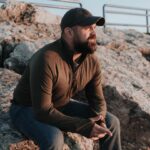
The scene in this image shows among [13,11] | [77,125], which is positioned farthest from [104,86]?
[13,11]

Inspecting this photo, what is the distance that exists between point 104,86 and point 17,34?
6.25 ft

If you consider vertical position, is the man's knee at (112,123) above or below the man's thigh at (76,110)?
below

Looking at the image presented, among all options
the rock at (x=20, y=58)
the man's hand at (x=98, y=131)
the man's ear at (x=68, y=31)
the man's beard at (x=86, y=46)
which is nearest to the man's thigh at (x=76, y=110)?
the man's hand at (x=98, y=131)

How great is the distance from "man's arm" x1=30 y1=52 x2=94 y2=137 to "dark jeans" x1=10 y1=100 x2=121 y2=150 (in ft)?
0.29

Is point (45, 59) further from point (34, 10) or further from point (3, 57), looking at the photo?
point (34, 10)

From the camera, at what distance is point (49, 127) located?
4.83m

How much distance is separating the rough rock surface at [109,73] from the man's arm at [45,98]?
0.51 meters

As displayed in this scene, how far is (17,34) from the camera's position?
26.3 ft

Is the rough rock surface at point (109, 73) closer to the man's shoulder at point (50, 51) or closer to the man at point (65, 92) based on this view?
the man at point (65, 92)

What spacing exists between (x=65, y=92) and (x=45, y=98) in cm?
41

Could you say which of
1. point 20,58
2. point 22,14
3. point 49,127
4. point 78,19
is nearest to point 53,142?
point 49,127

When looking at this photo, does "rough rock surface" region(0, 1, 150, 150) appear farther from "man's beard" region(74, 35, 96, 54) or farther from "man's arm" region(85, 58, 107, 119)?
"man's beard" region(74, 35, 96, 54)

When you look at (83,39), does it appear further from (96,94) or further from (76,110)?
(76,110)

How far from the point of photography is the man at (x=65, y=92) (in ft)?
15.8
